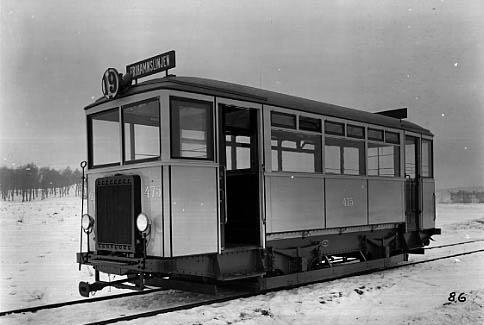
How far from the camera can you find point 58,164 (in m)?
11.7

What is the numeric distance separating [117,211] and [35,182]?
897 cm

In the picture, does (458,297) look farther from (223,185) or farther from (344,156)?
(223,185)

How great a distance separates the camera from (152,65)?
766 centimetres

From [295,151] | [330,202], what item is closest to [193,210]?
[295,151]

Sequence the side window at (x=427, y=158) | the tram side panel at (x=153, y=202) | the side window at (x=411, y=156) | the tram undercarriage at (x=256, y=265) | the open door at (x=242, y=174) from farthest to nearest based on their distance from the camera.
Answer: the side window at (x=427, y=158)
the side window at (x=411, y=156)
the open door at (x=242, y=174)
the tram undercarriage at (x=256, y=265)
the tram side panel at (x=153, y=202)

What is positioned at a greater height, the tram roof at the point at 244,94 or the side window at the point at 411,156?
the tram roof at the point at 244,94

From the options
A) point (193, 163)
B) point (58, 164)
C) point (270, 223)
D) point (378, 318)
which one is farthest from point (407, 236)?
point (58, 164)

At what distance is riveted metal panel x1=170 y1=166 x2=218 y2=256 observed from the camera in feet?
A: 23.3

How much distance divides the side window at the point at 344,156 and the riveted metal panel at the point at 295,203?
0.49 metres

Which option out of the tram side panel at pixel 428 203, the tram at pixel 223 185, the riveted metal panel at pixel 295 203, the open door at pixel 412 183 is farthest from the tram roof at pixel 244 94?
the tram side panel at pixel 428 203

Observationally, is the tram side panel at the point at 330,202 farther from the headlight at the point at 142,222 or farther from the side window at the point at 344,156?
the headlight at the point at 142,222

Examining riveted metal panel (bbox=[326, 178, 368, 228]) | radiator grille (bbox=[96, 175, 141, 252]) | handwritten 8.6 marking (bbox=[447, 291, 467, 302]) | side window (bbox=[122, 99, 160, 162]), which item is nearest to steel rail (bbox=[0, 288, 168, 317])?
radiator grille (bbox=[96, 175, 141, 252])

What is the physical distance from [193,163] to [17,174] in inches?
304

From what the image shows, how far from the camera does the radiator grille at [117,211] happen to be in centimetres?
734
